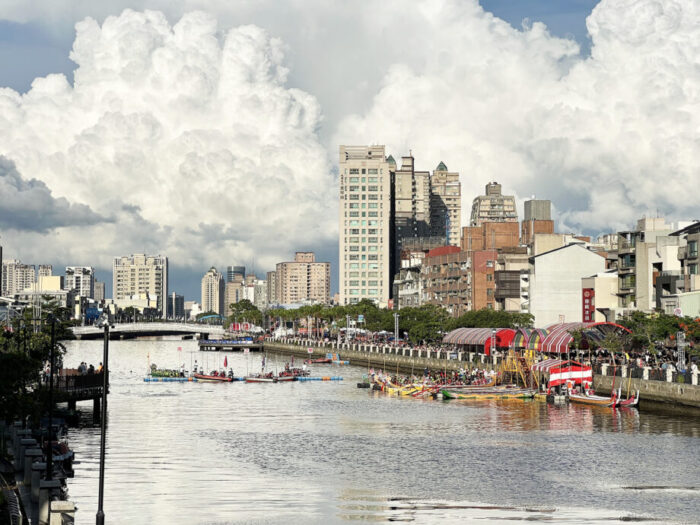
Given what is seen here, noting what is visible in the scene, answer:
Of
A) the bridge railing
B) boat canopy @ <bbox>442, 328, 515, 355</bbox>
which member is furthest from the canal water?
boat canopy @ <bbox>442, 328, 515, 355</bbox>

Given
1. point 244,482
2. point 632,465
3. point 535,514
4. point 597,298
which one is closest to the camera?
point 535,514

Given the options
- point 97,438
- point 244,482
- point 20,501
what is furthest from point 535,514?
point 97,438

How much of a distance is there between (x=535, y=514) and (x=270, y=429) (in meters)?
43.5

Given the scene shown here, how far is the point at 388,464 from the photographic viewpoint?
72250 millimetres

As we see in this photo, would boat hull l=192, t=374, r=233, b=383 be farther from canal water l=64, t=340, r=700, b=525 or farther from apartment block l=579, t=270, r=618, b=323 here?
apartment block l=579, t=270, r=618, b=323

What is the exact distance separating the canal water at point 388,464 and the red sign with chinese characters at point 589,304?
64.6m

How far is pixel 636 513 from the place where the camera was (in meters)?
54.5

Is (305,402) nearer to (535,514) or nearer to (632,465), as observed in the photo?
(632,465)

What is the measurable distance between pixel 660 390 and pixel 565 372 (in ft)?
72.7

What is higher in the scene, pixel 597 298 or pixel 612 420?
pixel 597 298

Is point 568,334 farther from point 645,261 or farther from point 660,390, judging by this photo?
point 660,390

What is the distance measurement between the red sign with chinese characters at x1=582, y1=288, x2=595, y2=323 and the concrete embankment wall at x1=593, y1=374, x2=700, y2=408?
65.6m

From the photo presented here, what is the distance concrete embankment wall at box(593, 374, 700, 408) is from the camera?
94688 millimetres

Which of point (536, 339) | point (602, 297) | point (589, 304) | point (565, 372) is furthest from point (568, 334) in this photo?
point (589, 304)
